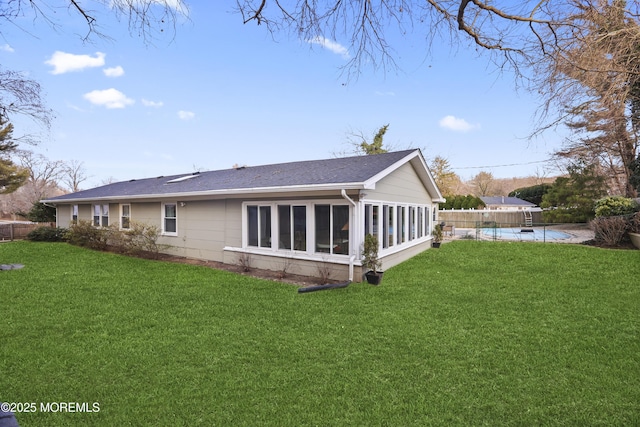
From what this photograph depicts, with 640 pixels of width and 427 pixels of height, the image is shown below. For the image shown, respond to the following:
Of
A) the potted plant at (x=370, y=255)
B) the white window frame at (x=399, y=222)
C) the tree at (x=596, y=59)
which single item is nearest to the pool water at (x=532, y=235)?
the white window frame at (x=399, y=222)

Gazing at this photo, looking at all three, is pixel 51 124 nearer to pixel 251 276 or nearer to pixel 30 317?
pixel 30 317

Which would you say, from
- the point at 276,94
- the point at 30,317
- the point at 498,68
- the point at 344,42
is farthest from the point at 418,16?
the point at 276,94

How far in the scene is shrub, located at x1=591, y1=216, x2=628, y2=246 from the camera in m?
12.0

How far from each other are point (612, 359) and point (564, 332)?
851 mm

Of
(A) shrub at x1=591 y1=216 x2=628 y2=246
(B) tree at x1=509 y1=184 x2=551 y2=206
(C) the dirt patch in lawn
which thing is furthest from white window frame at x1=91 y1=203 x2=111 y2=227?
(B) tree at x1=509 y1=184 x2=551 y2=206

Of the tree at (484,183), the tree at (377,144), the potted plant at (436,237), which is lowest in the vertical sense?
the potted plant at (436,237)

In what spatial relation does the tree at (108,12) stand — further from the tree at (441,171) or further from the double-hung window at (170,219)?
the tree at (441,171)

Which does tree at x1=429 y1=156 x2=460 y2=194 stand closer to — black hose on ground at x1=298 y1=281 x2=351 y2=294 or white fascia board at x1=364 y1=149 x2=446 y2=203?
white fascia board at x1=364 y1=149 x2=446 y2=203

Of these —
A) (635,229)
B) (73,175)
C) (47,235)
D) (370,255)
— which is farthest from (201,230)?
(73,175)

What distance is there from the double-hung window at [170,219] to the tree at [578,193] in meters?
24.5

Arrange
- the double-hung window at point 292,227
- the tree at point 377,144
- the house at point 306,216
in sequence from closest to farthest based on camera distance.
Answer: the house at point 306,216 < the double-hung window at point 292,227 < the tree at point 377,144

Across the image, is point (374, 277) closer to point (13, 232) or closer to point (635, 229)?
point (635, 229)

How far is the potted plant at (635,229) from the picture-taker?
11396 millimetres

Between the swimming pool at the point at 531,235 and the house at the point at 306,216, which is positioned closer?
the house at the point at 306,216
